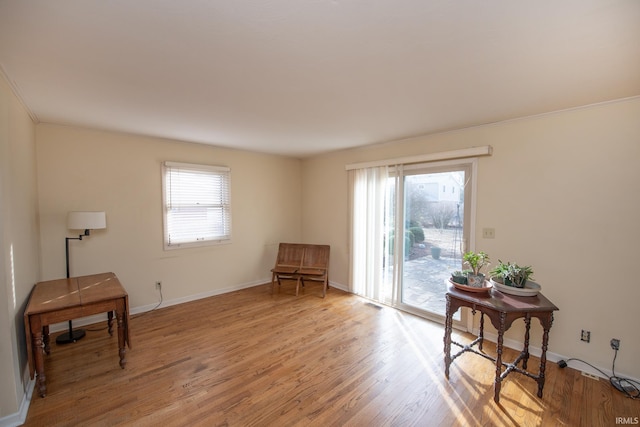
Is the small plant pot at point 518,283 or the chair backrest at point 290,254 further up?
the small plant pot at point 518,283

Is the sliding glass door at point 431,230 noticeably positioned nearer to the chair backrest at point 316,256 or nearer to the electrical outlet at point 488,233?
the electrical outlet at point 488,233

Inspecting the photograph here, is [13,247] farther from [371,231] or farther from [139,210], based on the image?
[371,231]

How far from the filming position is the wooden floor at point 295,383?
184 cm

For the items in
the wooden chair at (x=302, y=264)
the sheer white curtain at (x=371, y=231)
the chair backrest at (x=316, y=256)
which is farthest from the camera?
the chair backrest at (x=316, y=256)

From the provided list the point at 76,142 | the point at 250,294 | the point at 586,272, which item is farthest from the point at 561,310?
the point at 76,142

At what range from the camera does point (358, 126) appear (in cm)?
299

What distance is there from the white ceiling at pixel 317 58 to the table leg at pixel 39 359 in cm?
188

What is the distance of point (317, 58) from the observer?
158 centimetres

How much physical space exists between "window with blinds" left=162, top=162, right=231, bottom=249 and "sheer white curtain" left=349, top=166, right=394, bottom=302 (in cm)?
212

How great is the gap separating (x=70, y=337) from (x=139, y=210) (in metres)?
1.56

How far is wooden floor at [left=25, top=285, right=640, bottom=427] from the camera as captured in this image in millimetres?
1842

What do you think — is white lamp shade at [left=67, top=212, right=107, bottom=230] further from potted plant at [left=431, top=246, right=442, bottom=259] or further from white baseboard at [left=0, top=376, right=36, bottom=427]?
potted plant at [left=431, top=246, right=442, bottom=259]

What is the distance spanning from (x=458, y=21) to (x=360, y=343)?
281 centimetres

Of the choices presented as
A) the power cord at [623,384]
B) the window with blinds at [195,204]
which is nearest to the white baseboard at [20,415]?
the window with blinds at [195,204]
